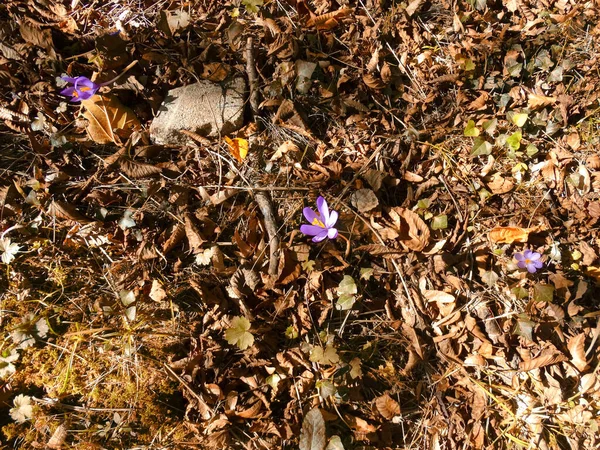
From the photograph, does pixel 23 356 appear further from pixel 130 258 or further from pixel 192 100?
pixel 192 100

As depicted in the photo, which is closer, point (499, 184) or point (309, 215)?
point (309, 215)

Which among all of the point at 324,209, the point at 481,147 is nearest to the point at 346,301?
the point at 324,209

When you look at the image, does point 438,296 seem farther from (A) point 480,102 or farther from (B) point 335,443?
(A) point 480,102

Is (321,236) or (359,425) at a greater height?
(321,236)

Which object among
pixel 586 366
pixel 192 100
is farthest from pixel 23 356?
pixel 586 366

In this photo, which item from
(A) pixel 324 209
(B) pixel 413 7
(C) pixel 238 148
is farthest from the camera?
(B) pixel 413 7

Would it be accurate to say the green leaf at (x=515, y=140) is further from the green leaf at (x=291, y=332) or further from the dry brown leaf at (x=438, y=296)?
the green leaf at (x=291, y=332)

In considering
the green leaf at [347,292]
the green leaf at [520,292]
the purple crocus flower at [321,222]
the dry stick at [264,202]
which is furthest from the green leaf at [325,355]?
the green leaf at [520,292]
